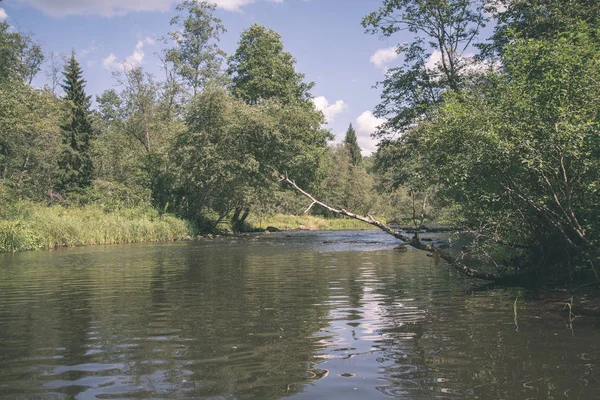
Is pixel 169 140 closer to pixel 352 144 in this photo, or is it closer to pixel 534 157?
pixel 534 157

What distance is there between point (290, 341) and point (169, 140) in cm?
3862

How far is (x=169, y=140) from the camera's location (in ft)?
143

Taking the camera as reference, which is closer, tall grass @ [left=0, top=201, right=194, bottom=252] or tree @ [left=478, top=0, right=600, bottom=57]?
tree @ [left=478, top=0, right=600, bottom=57]

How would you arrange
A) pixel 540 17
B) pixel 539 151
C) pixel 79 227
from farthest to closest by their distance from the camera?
pixel 79 227, pixel 540 17, pixel 539 151

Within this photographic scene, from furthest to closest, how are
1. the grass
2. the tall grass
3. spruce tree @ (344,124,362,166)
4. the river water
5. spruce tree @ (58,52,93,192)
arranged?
1. spruce tree @ (344,124,362,166)
2. the grass
3. spruce tree @ (58,52,93,192)
4. the tall grass
5. the river water

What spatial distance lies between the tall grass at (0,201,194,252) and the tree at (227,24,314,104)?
1620 cm

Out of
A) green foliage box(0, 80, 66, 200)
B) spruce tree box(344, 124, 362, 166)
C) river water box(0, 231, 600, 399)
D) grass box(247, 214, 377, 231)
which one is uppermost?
spruce tree box(344, 124, 362, 166)

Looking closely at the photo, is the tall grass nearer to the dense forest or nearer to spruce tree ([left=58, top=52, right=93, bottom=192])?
the dense forest

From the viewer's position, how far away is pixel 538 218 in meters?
11.5

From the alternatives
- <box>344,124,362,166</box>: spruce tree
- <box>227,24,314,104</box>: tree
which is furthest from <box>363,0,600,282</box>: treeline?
<box>344,124,362,166</box>: spruce tree

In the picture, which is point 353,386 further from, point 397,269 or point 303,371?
point 397,269

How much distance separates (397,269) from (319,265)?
131 inches

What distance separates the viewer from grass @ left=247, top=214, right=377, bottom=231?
190ft

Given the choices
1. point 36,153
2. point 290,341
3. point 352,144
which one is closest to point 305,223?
point 36,153
